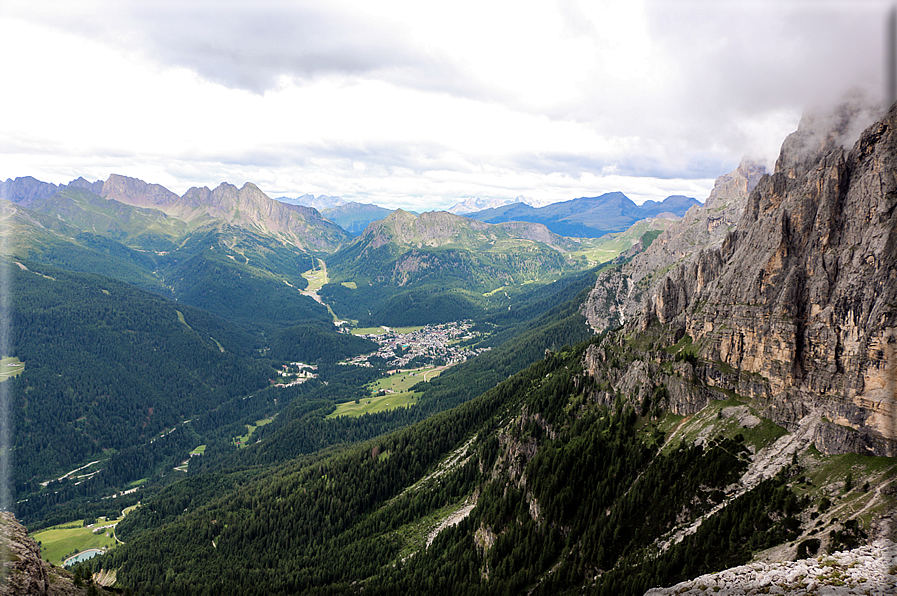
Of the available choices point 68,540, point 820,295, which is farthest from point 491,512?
point 68,540

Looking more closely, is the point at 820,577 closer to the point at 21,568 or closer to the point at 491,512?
the point at 21,568

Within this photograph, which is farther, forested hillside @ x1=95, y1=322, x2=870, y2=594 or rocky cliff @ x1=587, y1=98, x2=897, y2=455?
forested hillside @ x1=95, y1=322, x2=870, y2=594

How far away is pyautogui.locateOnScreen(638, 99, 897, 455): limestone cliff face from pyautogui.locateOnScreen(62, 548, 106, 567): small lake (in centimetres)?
21319

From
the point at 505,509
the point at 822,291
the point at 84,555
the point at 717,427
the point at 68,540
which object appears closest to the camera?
the point at 822,291

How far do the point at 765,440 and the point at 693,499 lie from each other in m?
15.1

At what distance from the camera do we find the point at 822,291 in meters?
71.7

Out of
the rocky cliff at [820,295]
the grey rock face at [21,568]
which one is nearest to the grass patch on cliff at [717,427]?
the rocky cliff at [820,295]

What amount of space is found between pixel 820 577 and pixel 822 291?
164 ft

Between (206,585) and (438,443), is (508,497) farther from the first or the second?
(206,585)

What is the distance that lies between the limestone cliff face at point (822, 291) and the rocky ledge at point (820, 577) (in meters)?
24.6

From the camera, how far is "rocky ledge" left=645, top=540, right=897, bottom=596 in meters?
34.3

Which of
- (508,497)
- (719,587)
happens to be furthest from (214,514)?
(719,587)

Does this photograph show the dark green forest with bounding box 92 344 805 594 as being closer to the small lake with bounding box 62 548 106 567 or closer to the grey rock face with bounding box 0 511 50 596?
the small lake with bounding box 62 548 106 567

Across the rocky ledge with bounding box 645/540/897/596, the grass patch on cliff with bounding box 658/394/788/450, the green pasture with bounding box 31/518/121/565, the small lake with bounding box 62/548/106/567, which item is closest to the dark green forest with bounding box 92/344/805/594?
the grass patch on cliff with bounding box 658/394/788/450
